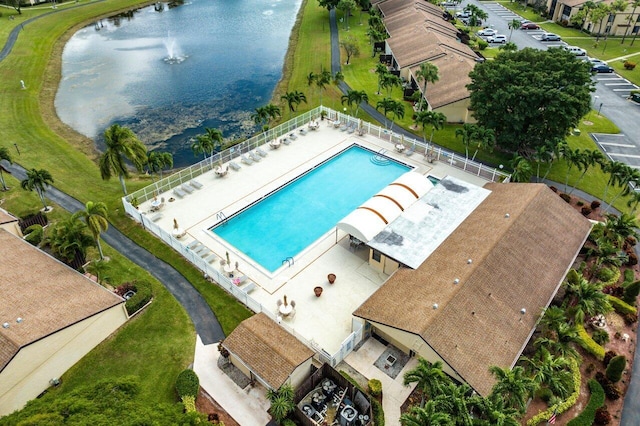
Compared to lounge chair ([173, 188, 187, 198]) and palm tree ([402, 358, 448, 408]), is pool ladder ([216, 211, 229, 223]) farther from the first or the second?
palm tree ([402, 358, 448, 408])

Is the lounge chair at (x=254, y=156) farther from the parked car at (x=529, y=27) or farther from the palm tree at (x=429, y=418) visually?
the parked car at (x=529, y=27)

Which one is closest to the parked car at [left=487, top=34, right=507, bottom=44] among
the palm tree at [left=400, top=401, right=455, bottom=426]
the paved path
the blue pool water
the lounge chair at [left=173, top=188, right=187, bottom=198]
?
the blue pool water

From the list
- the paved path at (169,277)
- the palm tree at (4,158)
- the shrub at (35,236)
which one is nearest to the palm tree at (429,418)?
the paved path at (169,277)

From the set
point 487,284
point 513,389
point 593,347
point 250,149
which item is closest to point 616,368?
point 593,347

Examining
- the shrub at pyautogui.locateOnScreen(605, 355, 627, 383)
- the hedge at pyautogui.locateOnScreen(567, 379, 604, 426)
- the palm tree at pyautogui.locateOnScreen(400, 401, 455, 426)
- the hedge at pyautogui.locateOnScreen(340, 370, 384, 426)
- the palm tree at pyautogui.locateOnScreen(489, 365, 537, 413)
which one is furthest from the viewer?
the shrub at pyautogui.locateOnScreen(605, 355, 627, 383)

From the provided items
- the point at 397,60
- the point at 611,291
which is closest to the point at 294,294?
the point at 611,291

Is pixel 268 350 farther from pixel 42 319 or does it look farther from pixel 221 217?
pixel 221 217

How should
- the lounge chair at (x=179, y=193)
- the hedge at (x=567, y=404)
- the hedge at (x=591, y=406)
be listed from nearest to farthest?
the hedge at (x=567, y=404), the hedge at (x=591, y=406), the lounge chair at (x=179, y=193)

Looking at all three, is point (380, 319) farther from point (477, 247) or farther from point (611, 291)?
point (611, 291)
